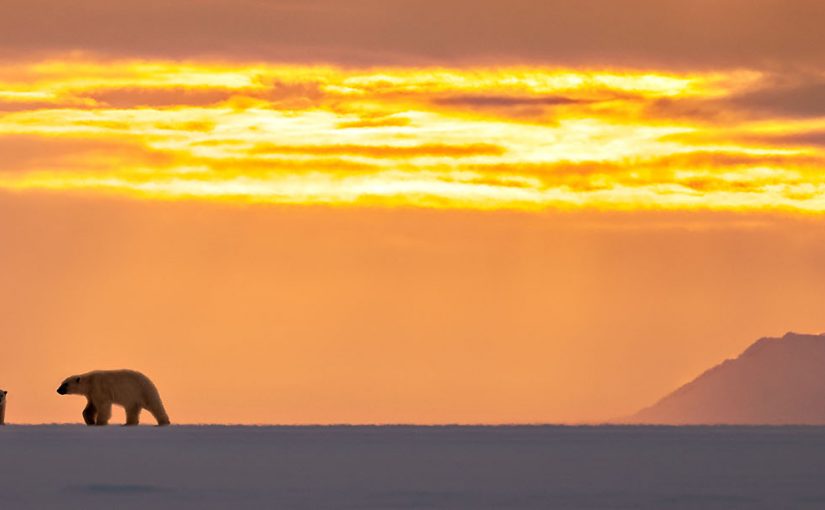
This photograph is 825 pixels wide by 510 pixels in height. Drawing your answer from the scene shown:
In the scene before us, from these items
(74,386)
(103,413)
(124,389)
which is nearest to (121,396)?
(124,389)

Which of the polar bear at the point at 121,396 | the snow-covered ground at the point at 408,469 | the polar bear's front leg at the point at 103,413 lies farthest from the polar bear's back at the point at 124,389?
the snow-covered ground at the point at 408,469

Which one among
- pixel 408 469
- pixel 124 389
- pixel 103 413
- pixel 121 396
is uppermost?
pixel 124 389

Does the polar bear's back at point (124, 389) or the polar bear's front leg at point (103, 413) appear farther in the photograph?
the polar bear's back at point (124, 389)

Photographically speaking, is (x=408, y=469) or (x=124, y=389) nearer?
(x=408, y=469)

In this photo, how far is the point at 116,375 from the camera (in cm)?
5803

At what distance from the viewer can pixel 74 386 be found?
5869 cm

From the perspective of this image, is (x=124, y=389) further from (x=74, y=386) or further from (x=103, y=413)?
(x=74, y=386)

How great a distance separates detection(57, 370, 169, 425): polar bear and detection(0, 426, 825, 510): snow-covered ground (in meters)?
2.95

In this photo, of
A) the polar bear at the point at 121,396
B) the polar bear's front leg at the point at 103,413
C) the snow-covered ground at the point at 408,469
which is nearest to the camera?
the snow-covered ground at the point at 408,469

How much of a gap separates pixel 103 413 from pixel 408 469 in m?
21.0

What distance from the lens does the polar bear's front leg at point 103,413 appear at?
57.4m

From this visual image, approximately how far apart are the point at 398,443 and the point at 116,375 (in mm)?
13809

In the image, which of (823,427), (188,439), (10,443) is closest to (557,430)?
(823,427)

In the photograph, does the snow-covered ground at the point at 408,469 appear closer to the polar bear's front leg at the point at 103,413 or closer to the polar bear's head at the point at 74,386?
the polar bear's front leg at the point at 103,413
